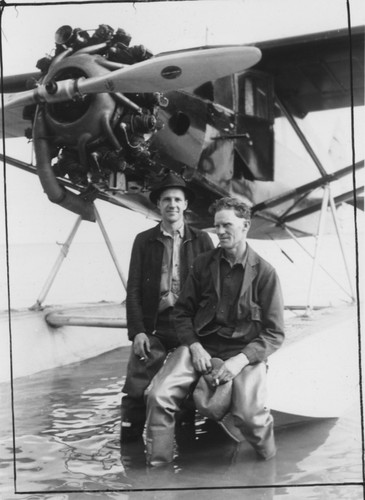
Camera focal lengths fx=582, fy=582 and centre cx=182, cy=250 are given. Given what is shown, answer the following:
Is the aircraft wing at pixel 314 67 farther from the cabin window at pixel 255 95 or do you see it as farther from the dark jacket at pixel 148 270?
the dark jacket at pixel 148 270

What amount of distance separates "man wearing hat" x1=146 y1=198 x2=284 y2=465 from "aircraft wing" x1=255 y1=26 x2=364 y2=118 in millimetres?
2871

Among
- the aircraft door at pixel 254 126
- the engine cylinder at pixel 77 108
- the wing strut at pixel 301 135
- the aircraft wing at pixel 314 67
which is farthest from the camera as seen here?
the wing strut at pixel 301 135

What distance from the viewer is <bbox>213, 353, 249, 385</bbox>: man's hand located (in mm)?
2738

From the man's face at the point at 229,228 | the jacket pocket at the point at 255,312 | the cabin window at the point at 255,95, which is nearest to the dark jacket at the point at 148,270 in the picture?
the man's face at the point at 229,228

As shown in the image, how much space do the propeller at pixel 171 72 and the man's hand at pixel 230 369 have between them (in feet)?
5.86

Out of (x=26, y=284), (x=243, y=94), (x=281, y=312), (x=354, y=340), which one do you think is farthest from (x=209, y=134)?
(x=26, y=284)

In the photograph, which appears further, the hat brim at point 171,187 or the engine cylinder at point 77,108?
the engine cylinder at point 77,108

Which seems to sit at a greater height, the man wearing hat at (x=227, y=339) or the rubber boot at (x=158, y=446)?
the man wearing hat at (x=227, y=339)

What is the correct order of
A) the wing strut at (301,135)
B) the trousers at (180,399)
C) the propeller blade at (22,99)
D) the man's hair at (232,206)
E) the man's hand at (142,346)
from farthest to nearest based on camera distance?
1. the wing strut at (301,135)
2. the propeller blade at (22,99)
3. the man's hand at (142,346)
4. the man's hair at (232,206)
5. the trousers at (180,399)

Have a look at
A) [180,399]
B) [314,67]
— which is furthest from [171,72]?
[314,67]

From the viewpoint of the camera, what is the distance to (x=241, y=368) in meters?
2.78

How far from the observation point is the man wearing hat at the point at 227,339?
2.75 metres

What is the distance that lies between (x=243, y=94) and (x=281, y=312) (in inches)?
121

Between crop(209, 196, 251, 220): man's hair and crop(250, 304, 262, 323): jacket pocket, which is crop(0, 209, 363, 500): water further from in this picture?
crop(209, 196, 251, 220): man's hair
